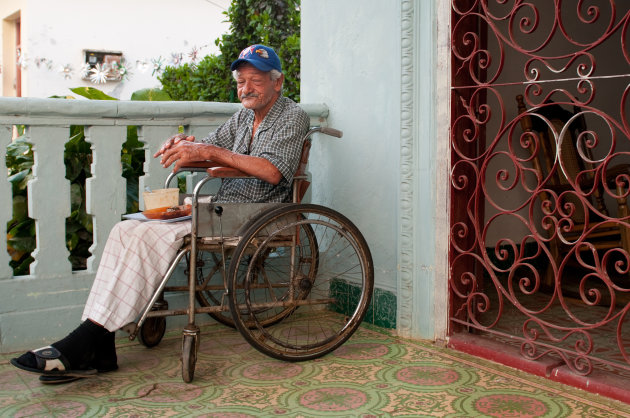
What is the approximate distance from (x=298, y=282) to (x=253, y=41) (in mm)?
4663

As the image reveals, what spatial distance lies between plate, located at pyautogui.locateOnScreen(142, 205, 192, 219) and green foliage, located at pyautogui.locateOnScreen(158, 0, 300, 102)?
360 cm

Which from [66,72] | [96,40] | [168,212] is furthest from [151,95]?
[96,40]

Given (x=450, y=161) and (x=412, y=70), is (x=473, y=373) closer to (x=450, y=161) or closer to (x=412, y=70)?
(x=450, y=161)

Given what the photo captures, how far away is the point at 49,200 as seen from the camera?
3457mm

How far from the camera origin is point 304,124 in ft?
11.0

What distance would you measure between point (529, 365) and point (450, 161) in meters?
1.04

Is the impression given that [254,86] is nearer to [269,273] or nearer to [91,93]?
[269,273]

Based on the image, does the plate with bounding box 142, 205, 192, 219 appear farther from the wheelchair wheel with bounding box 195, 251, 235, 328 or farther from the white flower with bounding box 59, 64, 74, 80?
the white flower with bounding box 59, 64, 74, 80

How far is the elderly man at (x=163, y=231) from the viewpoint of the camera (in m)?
2.86

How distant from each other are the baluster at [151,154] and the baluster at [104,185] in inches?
4.3

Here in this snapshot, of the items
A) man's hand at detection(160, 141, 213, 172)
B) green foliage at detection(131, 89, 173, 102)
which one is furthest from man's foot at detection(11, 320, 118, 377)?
green foliage at detection(131, 89, 173, 102)

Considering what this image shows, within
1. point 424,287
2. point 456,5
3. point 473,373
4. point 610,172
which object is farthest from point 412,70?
point 610,172

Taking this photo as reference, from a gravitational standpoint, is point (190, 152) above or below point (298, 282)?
above

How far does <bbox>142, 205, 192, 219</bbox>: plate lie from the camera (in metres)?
3.16
